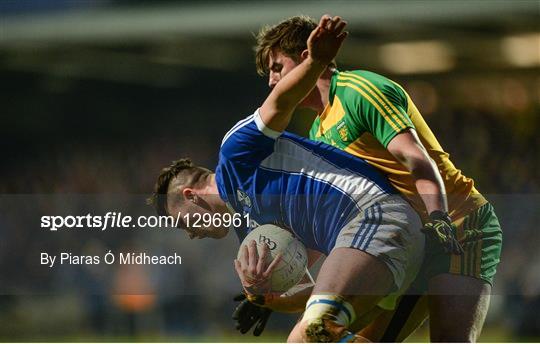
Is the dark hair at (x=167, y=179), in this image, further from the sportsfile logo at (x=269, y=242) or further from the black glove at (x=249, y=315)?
the black glove at (x=249, y=315)

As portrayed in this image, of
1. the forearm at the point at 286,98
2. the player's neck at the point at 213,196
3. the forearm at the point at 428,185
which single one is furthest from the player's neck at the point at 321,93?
the player's neck at the point at 213,196

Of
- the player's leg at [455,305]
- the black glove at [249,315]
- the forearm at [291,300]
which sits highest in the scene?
the black glove at [249,315]

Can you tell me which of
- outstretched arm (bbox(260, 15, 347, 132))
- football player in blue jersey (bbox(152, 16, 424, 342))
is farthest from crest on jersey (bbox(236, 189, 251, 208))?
outstretched arm (bbox(260, 15, 347, 132))

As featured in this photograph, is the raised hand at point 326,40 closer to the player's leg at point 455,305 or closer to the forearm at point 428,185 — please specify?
the forearm at point 428,185

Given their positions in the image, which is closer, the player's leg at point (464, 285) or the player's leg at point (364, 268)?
the player's leg at point (364, 268)

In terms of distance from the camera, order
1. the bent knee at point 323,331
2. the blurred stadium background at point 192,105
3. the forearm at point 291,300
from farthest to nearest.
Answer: the blurred stadium background at point 192,105, the forearm at point 291,300, the bent knee at point 323,331

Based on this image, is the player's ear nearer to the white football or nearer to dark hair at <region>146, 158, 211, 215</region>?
dark hair at <region>146, 158, 211, 215</region>

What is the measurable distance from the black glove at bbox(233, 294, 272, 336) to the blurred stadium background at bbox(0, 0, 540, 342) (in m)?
0.06

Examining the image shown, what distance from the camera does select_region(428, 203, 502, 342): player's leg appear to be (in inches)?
254

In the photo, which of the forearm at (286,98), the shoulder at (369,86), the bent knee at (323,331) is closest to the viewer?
the bent knee at (323,331)

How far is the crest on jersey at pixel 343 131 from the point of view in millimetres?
6480

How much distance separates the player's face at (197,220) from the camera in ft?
22.0

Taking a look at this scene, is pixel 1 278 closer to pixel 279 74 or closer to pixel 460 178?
pixel 279 74

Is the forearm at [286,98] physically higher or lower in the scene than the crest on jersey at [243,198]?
higher
